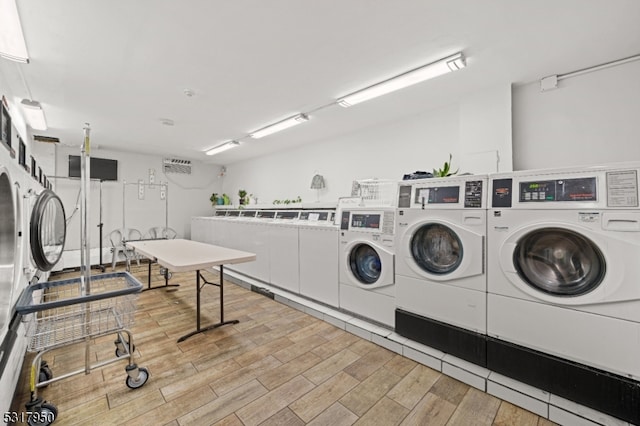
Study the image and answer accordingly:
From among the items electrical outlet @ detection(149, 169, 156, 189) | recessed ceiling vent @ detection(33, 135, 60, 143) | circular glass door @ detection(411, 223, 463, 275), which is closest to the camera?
circular glass door @ detection(411, 223, 463, 275)

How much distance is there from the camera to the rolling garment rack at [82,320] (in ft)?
4.98

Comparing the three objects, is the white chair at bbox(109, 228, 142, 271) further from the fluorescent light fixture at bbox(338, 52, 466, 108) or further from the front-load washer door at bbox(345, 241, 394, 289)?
the fluorescent light fixture at bbox(338, 52, 466, 108)

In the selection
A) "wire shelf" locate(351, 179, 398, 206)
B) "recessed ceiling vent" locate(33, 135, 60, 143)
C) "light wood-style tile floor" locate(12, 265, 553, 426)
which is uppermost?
"recessed ceiling vent" locate(33, 135, 60, 143)

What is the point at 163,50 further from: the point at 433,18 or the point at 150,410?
the point at 150,410

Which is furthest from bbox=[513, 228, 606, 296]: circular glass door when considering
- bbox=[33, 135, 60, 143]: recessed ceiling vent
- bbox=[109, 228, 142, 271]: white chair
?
bbox=[33, 135, 60, 143]: recessed ceiling vent

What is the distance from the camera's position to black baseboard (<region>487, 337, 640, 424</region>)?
1475 mm

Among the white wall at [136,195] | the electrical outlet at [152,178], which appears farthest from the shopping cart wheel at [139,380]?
the electrical outlet at [152,178]

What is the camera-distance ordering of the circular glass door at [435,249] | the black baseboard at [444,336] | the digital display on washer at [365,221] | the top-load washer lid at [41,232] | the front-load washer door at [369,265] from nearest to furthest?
1. the black baseboard at [444,336]
2. the top-load washer lid at [41,232]
3. the circular glass door at [435,249]
4. the front-load washer door at [369,265]
5. the digital display on washer at [365,221]

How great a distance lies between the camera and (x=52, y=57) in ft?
7.50

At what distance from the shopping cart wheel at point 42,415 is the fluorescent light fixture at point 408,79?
3383 mm

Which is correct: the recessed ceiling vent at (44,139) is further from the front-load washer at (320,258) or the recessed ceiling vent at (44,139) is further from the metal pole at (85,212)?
the front-load washer at (320,258)

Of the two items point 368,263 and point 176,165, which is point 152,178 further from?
point 368,263

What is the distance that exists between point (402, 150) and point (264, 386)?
125 inches

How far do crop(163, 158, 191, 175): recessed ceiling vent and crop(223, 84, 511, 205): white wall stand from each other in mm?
2111
